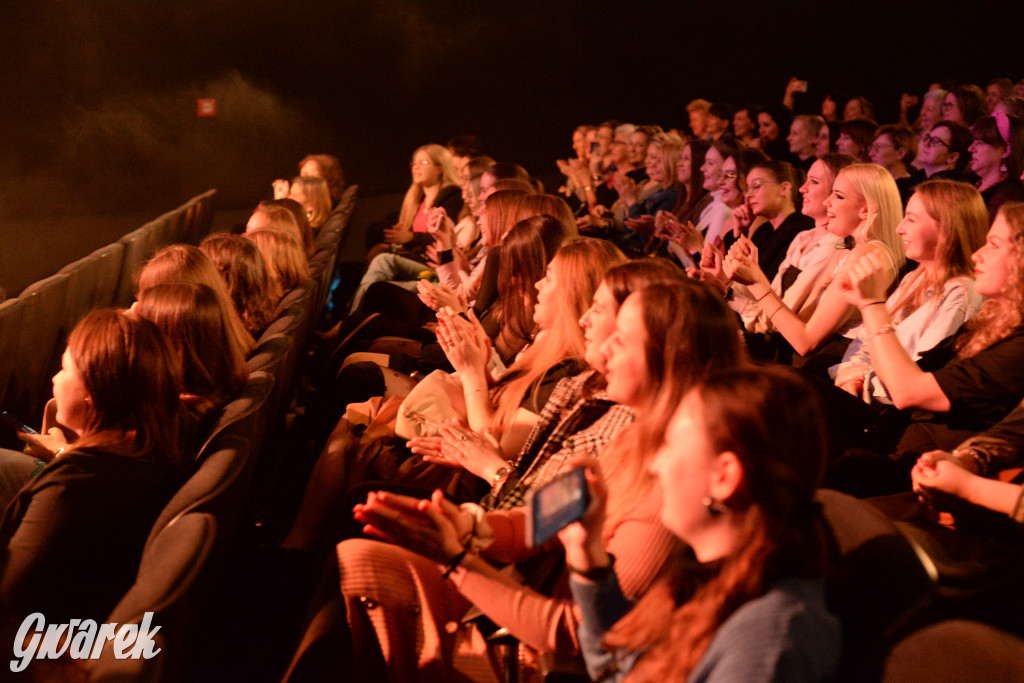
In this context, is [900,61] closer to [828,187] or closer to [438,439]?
[828,187]

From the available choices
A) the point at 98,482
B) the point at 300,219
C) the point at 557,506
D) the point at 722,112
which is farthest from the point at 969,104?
the point at 98,482

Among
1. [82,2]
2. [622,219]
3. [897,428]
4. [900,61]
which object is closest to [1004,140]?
[897,428]

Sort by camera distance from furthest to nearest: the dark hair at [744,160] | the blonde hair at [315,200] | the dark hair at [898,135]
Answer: the blonde hair at [315,200], the dark hair at [898,135], the dark hair at [744,160]

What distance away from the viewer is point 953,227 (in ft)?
Result: 8.23

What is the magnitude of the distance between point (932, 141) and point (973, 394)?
277 centimetres

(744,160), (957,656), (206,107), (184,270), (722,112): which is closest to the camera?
(957,656)

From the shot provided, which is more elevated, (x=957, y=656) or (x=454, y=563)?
(x=957, y=656)

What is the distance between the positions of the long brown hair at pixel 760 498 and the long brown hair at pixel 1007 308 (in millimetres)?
1204

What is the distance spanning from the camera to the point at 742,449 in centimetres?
111

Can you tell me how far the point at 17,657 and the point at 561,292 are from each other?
1406mm

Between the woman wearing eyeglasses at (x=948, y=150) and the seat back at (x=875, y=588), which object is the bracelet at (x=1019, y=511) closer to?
the seat back at (x=875, y=588)

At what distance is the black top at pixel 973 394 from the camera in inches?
79.3

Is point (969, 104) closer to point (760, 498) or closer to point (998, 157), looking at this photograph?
point (998, 157)

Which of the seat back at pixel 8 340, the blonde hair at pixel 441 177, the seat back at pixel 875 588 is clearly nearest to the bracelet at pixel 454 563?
the seat back at pixel 875 588
